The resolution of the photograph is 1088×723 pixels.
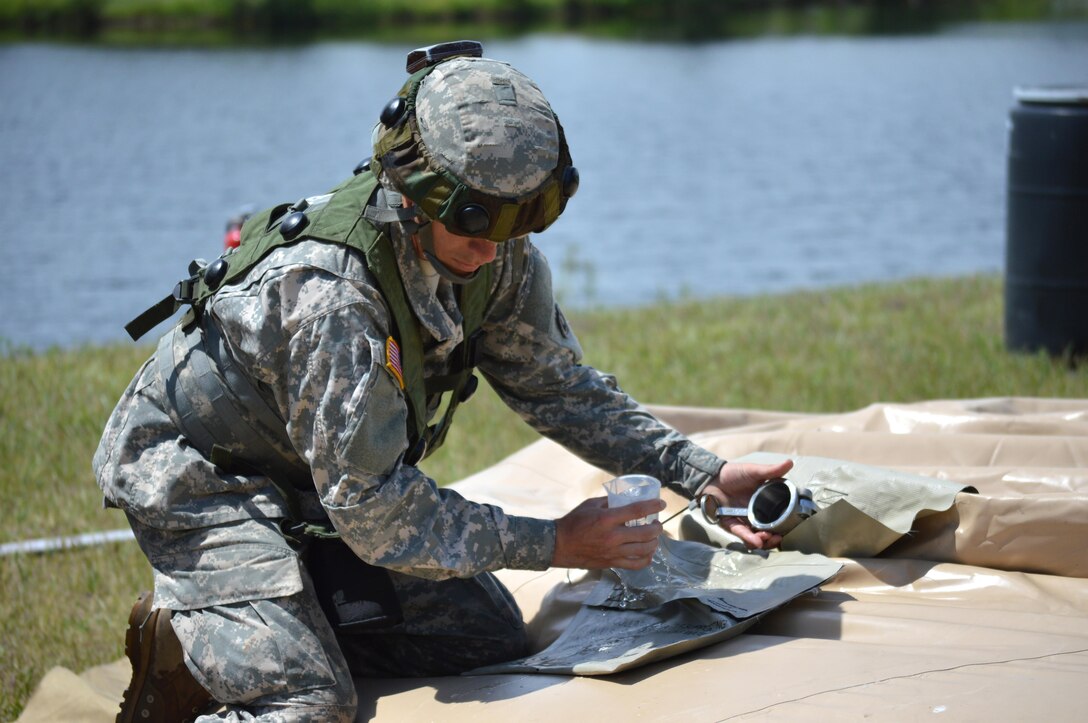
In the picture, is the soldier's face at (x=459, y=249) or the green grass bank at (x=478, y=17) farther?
the green grass bank at (x=478, y=17)

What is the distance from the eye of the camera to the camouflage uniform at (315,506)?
9.46 ft

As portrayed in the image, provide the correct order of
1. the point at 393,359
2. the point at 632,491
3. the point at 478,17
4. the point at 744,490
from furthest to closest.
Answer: the point at 478,17, the point at 744,490, the point at 632,491, the point at 393,359

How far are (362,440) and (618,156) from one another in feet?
62.3

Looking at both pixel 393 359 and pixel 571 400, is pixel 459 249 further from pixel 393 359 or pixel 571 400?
pixel 571 400

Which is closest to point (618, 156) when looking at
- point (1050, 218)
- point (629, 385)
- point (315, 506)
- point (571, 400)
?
point (1050, 218)

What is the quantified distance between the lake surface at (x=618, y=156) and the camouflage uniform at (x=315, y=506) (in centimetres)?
582

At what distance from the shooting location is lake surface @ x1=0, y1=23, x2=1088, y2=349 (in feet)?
46.8

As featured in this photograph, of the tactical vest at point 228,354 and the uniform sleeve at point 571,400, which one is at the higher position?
the tactical vest at point 228,354

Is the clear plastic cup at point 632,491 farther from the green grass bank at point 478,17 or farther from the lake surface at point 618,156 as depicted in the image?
the green grass bank at point 478,17

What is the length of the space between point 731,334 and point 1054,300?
1863mm

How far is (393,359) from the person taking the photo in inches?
116

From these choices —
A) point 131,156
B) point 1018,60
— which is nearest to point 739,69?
point 1018,60

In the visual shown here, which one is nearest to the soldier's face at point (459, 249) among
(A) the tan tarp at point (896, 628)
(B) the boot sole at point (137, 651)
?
(A) the tan tarp at point (896, 628)

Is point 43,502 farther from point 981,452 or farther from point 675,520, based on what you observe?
point 981,452
